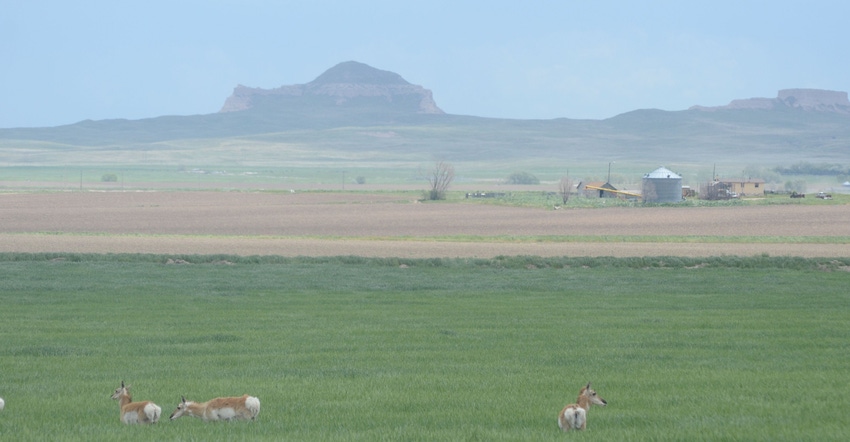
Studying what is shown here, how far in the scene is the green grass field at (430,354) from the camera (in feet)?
30.1

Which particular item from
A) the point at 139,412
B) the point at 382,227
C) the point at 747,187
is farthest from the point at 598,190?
the point at 139,412

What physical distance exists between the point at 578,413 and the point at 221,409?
10.2 ft

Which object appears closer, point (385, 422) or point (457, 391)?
point (385, 422)

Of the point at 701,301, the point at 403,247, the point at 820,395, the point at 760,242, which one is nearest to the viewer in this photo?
the point at 820,395

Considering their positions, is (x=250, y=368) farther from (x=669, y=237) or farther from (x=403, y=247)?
(x=669, y=237)

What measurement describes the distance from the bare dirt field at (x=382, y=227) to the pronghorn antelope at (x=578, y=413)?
31301 mm

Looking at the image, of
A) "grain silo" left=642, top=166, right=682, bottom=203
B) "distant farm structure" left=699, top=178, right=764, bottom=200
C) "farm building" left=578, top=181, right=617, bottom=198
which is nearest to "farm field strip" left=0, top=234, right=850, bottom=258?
"grain silo" left=642, top=166, right=682, bottom=203

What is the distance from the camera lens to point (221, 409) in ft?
29.6

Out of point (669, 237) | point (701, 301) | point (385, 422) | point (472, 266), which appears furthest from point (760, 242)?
point (385, 422)

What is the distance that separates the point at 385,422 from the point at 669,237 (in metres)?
48.0

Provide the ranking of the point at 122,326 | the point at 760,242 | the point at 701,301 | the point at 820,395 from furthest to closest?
the point at 760,242 < the point at 701,301 < the point at 122,326 < the point at 820,395

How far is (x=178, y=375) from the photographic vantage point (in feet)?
40.3

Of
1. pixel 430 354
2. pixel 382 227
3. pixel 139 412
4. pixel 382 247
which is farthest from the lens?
pixel 382 227

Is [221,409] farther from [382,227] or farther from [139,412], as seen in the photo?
[382,227]
